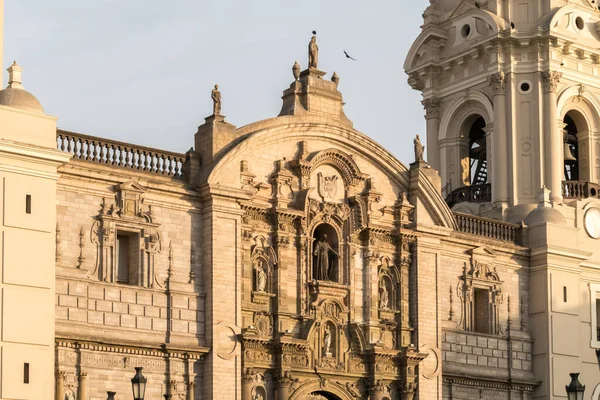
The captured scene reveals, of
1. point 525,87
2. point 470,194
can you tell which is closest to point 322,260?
point 470,194

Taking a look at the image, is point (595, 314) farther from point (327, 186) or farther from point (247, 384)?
point (247, 384)

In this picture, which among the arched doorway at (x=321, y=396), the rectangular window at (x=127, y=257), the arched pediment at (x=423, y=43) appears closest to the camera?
the rectangular window at (x=127, y=257)

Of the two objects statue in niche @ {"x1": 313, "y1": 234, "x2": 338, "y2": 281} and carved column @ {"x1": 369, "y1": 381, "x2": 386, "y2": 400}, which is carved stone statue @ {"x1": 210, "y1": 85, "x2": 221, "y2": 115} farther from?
carved column @ {"x1": 369, "y1": 381, "x2": 386, "y2": 400}

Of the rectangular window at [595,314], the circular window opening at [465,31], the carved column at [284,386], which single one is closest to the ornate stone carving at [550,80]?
the circular window opening at [465,31]

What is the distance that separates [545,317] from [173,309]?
13.7 meters

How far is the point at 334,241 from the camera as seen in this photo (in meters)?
43.0

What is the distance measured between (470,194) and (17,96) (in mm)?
Answer: 20060

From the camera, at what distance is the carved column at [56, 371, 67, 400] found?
119 feet

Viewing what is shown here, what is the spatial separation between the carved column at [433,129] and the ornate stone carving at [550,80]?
4479 millimetres

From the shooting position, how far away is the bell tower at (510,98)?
51000mm

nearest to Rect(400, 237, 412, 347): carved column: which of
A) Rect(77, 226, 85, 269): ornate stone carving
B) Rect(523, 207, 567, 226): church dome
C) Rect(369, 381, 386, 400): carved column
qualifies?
Rect(369, 381, 386, 400): carved column

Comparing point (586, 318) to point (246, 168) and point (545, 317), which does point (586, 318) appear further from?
point (246, 168)

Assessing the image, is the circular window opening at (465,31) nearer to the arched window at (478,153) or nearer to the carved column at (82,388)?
the arched window at (478,153)

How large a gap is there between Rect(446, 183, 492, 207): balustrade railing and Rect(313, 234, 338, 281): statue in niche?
34.1ft
